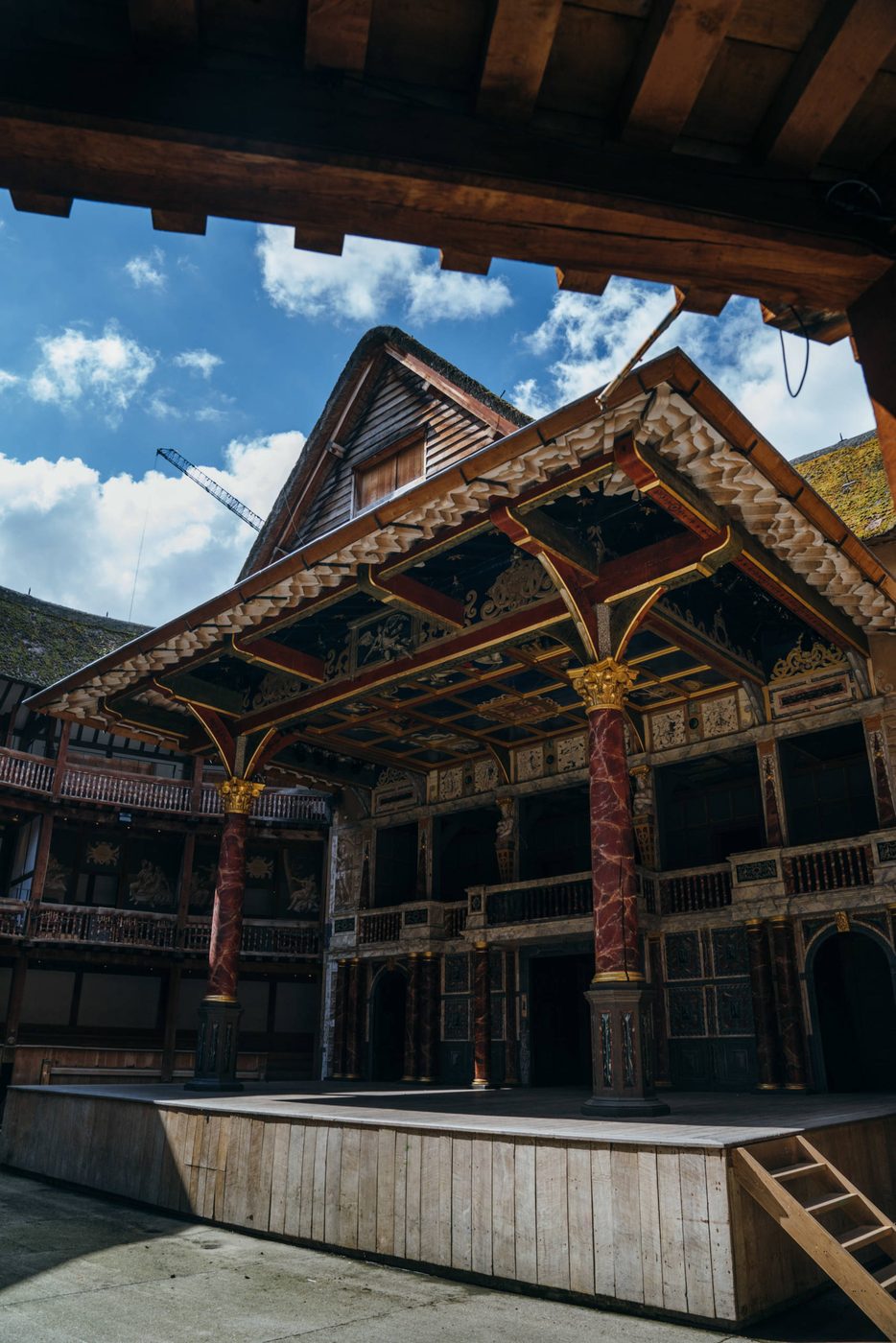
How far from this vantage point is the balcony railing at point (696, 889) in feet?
45.8

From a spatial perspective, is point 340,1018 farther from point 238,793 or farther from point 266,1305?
point 266,1305

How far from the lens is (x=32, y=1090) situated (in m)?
12.3

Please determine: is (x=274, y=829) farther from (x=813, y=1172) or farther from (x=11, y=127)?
(x=11, y=127)

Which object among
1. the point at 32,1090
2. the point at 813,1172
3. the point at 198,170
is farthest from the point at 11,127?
the point at 32,1090

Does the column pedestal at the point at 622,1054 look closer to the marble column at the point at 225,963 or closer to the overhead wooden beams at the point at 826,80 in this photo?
the marble column at the point at 225,963

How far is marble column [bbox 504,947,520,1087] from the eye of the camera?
50.6 feet

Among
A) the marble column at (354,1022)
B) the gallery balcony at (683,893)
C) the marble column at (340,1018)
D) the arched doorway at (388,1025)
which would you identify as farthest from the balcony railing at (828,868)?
the marble column at (340,1018)

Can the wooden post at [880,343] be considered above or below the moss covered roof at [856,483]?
below

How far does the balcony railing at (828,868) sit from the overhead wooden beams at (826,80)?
37.1ft

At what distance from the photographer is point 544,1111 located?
9.24 m

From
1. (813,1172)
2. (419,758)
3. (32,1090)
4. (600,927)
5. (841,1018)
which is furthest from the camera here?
(419,758)

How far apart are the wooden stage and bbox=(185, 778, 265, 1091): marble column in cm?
241

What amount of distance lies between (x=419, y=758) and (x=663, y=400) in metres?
10.7

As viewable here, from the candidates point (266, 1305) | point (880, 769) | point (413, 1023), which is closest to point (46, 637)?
point (413, 1023)
